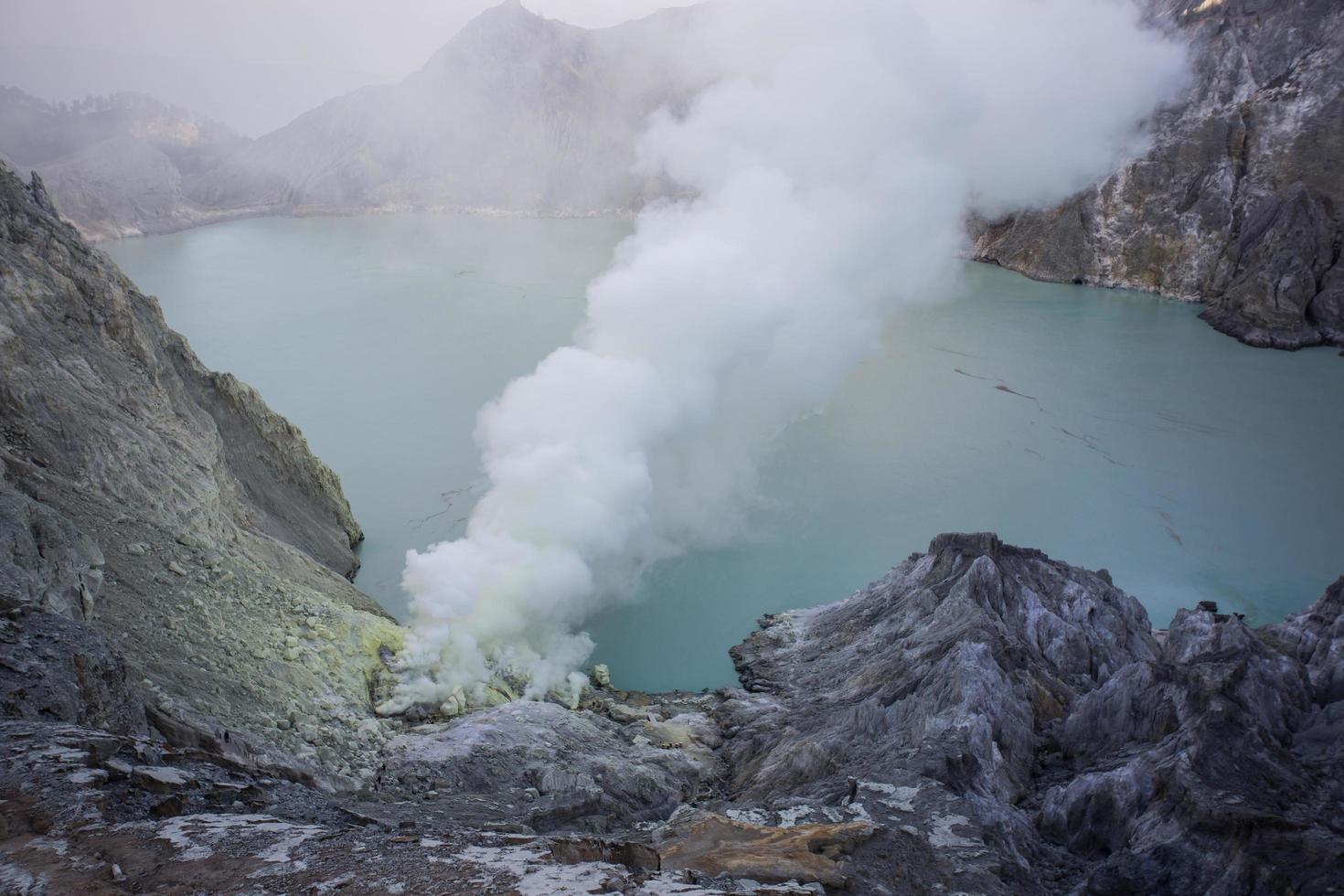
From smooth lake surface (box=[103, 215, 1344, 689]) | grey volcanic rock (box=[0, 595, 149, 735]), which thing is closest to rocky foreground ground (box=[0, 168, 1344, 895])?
grey volcanic rock (box=[0, 595, 149, 735])

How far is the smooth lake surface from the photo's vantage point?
1573cm

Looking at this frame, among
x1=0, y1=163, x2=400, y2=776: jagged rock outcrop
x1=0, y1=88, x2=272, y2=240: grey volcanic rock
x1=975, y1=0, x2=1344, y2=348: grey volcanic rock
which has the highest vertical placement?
x1=0, y1=88, x2=272, y2=240: grey volcanic rock

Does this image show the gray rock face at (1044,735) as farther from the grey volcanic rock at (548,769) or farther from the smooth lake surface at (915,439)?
the smooth lake surface at (915,439)

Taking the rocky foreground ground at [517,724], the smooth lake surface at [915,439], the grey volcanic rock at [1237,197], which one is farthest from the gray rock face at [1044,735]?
the grey volcanic rock at [1237,197]

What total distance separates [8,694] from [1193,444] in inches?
978

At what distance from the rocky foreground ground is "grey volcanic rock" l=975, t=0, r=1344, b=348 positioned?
2590 cm

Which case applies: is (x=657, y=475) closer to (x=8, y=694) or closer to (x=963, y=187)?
(x=8, y=694)

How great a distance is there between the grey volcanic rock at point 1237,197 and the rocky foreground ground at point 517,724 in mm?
25898

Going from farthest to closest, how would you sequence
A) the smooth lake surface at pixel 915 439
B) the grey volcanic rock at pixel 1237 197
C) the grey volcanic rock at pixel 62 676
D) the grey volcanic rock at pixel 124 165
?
the grey volcanic rock at pixel 124 165 → the grey volcanic rock at pixel 1237 197 → the smooth lake surface at pixel 915 439 → the grey volcanic rock at pixel 62 676

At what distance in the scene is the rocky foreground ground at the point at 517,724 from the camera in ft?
16.4

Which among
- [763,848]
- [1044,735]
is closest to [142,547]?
[763,848]

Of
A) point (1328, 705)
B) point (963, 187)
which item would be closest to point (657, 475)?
point (1328, 705)

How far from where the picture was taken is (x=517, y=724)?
9633 millimetres

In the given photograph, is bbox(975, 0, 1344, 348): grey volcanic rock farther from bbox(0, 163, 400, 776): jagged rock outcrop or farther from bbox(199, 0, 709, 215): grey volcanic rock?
bbox(0, 163, 400, 776): jagged rock outcrop
